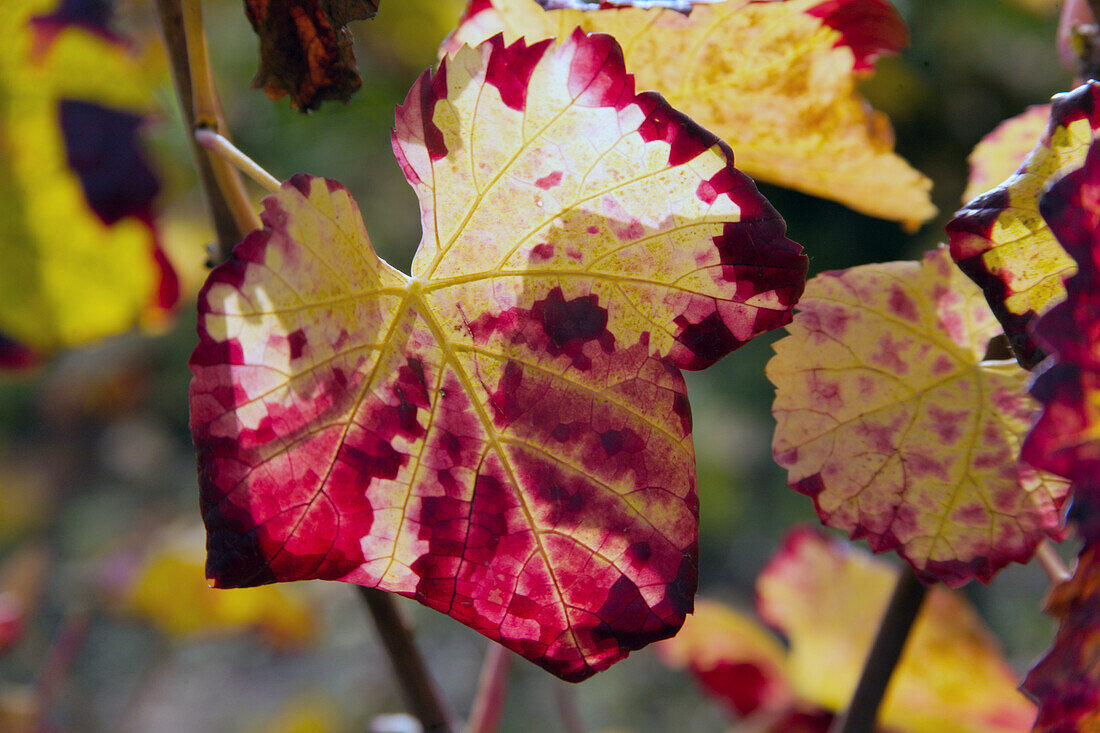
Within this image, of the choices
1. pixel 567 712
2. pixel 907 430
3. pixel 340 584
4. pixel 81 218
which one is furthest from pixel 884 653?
pixel 340 584

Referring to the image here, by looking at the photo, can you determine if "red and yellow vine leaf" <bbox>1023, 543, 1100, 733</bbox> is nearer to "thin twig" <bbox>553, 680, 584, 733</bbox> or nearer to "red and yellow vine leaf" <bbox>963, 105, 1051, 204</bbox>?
"red and yellow vine leaf" <bbox>963, 105, 1051, 204</bbox>

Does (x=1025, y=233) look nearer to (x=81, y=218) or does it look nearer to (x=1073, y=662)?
(x=1073, y=662)

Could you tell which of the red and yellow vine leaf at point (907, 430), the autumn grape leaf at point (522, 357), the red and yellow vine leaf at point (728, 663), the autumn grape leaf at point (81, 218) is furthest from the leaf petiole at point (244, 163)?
the red and yellow vine leaf at point (728, 663)

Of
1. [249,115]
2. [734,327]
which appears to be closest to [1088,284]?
[734,327]

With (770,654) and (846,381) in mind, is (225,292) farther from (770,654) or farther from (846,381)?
(770,654)

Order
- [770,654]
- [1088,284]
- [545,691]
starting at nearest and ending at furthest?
[1088,284] < [770,654] < [545,691]

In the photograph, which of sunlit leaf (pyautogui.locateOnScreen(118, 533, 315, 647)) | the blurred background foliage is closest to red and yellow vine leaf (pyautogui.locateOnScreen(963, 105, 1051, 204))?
sunlit leaf (pyautogui.locateOnScreen(118, 533, 315, 647))
